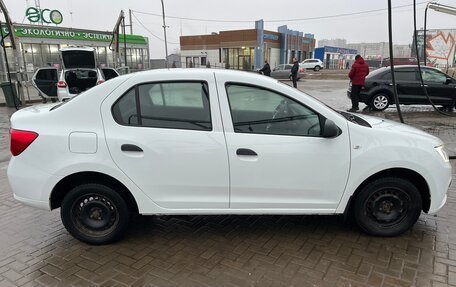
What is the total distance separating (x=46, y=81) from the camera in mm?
14586

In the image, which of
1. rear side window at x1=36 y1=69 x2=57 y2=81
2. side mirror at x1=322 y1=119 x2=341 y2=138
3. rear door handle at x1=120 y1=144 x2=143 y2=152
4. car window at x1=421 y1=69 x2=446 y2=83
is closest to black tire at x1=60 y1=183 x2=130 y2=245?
rear door handle at x1=120 y1=144 x2=143 y2=152

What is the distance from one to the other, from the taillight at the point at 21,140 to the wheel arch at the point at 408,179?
306 cm

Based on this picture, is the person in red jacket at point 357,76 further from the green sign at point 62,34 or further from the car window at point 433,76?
the green sign at point 62,34

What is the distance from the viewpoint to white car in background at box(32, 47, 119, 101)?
537 inches

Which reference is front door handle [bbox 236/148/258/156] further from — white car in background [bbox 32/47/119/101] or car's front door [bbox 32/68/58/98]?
car's front door [bbox 32/68/58/98]

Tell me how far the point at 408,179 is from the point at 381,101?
373 inches

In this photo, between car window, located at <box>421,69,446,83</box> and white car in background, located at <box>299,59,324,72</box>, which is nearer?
car window, located at <box>421,69,446,83</box>

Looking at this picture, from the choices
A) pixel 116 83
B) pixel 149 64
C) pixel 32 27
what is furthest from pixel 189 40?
pixel 116 83

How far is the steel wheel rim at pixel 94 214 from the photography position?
342 cm

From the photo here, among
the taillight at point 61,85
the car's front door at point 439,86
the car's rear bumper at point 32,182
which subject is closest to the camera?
the car's rear bumper at point 32,182

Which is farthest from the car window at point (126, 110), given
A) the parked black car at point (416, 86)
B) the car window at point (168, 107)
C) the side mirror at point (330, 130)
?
the parked black car at point (416, 86)

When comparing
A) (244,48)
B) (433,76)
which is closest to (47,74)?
(433,76)

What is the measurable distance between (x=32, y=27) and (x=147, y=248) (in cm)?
3091

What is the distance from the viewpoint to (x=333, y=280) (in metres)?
2.92
